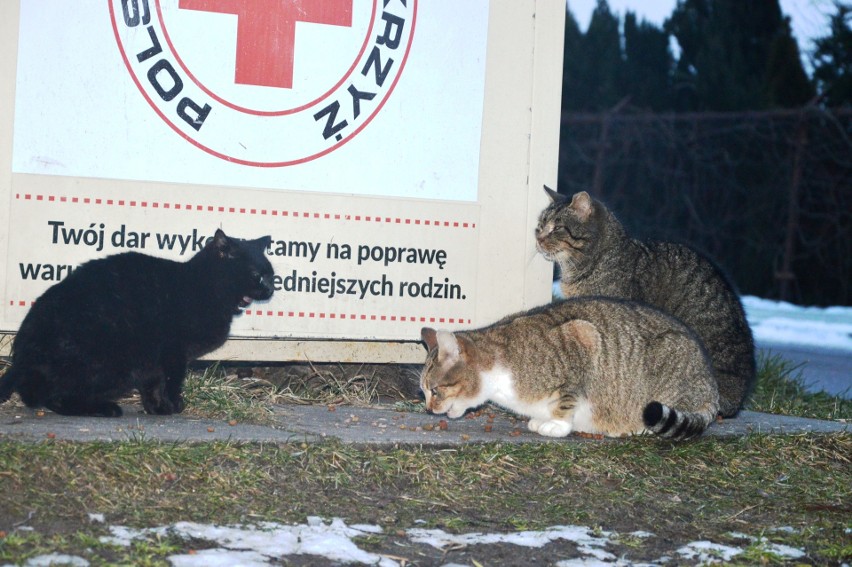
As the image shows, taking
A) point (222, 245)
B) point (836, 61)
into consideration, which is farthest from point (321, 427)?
point (836, 61)

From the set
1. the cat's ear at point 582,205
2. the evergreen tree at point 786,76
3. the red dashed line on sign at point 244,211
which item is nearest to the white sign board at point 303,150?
the red dashed line on sign at point 244,211

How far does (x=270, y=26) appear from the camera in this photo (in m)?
5.02

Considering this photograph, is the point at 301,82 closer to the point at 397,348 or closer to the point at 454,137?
the point at 454,137

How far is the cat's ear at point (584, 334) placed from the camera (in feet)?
15.3

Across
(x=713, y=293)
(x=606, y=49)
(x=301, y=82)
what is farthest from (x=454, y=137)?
(x=606, y=49)

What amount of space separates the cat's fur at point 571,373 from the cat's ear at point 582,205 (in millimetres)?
1082

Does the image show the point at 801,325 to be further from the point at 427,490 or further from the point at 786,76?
the point at 427,490

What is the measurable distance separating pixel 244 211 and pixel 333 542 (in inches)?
95.7

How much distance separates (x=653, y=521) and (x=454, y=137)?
254 cm

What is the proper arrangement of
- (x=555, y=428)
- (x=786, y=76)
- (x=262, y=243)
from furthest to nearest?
(x=786, y=76), (x=262, y=243), (x=555, y=428)

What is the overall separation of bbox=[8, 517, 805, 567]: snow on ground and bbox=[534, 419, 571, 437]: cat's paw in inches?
46.8

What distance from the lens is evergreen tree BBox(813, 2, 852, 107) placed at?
13.6 meters

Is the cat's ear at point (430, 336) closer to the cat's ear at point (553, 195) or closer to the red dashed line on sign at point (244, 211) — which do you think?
the red dashed line on sign at point (244, 211)

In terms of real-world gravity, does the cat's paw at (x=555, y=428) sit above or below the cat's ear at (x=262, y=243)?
below
